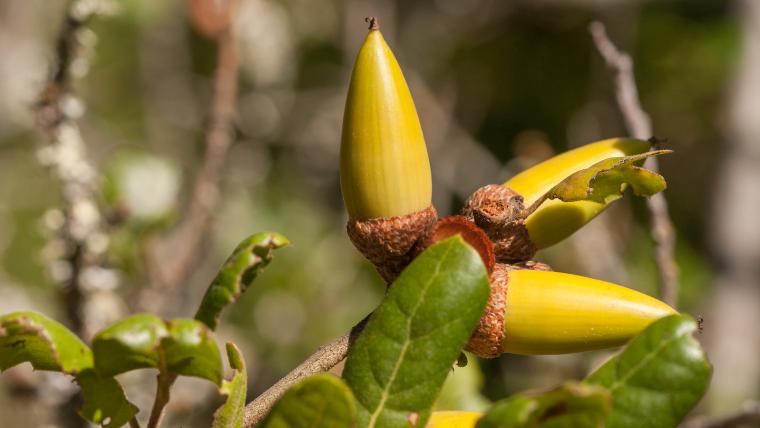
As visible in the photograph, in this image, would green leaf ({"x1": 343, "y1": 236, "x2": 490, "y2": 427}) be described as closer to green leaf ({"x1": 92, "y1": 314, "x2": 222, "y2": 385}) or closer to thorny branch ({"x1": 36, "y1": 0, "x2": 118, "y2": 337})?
green leaf ({"x1": 92, "y1": 314, "x2": 222, "y2": 385})

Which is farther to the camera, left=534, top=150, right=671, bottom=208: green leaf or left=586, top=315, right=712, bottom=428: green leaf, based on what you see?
left=534, top=150, right=671, bottom=208: green leaf

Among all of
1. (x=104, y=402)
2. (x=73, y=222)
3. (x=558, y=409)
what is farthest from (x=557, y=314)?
(x=73, y=222)

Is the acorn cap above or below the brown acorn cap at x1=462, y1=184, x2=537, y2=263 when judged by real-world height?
above

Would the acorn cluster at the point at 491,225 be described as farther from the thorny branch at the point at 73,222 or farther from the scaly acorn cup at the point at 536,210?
the thorny branch at the point at 73,222

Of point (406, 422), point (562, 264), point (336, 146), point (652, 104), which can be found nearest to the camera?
point (406, 422)

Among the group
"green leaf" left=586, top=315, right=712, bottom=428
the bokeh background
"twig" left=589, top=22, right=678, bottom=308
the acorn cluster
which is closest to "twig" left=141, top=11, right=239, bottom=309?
the bokeh background

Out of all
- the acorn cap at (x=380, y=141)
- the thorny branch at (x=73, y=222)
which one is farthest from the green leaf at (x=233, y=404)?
the thorny branch at (x=73, y=222)

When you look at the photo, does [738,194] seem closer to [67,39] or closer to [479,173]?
[479,173]

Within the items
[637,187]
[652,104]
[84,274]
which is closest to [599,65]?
[652,104]
